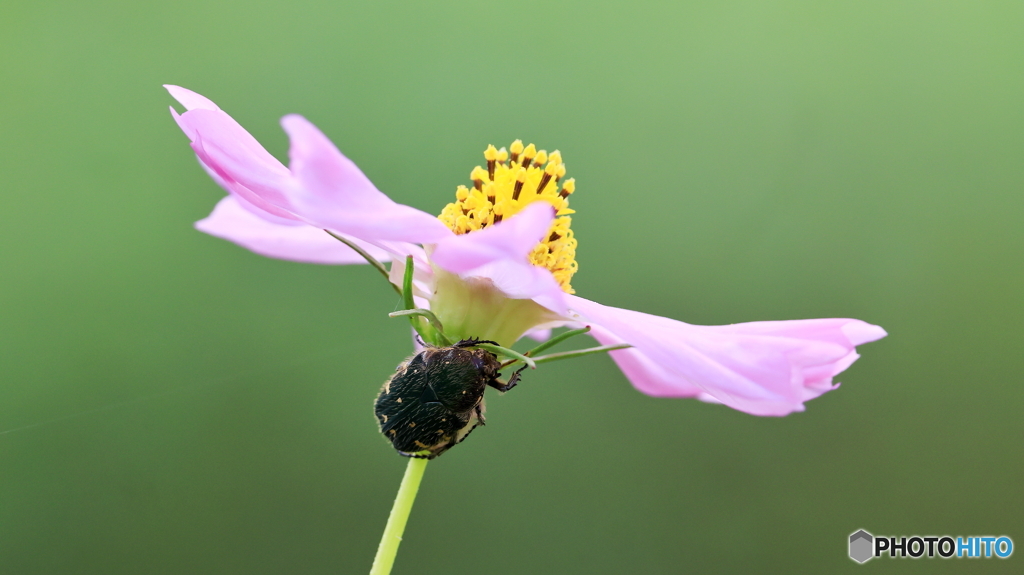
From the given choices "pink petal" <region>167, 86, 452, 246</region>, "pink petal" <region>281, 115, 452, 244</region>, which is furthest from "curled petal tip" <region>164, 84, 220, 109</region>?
"pink petal" <region>281, 115, 452, 244</region>

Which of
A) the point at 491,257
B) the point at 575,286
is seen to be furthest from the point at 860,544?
the point at 491,257

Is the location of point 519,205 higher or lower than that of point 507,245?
higher

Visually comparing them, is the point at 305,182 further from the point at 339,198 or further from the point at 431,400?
the point at 431,400

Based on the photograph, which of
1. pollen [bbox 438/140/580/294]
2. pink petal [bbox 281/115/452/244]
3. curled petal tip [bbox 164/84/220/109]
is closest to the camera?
pink petal [bbox 281/115/452/244]

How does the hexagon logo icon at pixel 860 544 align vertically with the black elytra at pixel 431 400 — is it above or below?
above

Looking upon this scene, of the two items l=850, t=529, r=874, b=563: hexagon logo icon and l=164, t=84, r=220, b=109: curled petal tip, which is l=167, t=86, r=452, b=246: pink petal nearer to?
l=164, t=84, r=220, b=109: curled petal tip

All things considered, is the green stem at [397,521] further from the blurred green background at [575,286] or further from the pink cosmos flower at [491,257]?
the blurred green background at [575,286]

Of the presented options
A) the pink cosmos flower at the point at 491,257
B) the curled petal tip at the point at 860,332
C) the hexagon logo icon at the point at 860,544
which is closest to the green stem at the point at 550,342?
the pink cosmos flower at the point at 491,257
